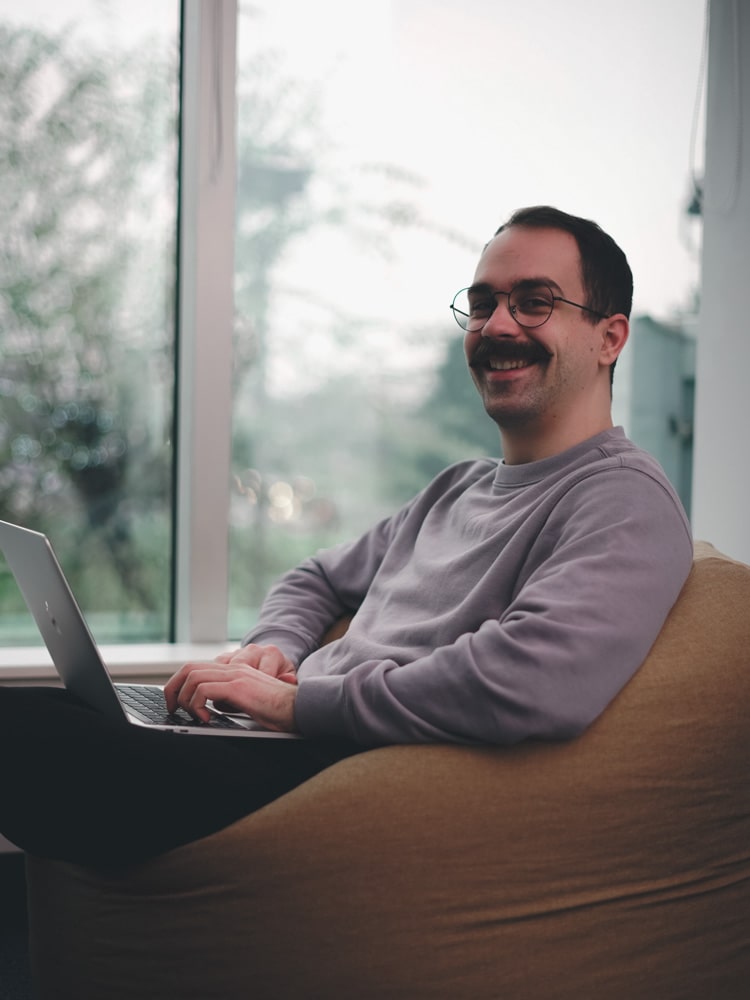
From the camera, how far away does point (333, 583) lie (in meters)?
1.99

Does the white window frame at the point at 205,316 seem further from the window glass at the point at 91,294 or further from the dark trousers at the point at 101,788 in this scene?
the dark trousers at the point at 101,788

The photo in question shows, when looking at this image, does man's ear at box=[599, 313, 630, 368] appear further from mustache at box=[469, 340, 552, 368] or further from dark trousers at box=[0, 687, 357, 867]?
dark trousers at box=[0, 687, 357, 867]

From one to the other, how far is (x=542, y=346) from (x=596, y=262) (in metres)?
0.17

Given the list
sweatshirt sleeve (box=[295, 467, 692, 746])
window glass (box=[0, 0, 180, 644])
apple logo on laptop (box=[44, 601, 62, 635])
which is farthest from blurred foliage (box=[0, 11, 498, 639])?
sweatshirt sleeve (box=[295, 467, 692, 746])

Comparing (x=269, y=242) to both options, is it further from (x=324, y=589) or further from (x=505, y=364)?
(x=505, y=364)

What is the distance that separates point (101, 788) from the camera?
1149 millimetres

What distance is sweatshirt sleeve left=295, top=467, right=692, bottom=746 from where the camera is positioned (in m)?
1.19

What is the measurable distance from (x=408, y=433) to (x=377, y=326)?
0.29 metres

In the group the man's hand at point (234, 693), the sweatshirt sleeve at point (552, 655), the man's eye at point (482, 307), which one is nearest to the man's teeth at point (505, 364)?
the man's eye at point (482, 307)

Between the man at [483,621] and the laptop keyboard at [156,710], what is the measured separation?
0.07ft

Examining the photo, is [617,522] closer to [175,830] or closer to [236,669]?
[236,669]

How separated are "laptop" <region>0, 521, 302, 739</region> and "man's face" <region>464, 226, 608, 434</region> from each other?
631 mm

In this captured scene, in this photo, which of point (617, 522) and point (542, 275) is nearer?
point (617, 522)

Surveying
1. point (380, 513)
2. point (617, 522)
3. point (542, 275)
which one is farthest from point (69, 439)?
point (617, 522)
